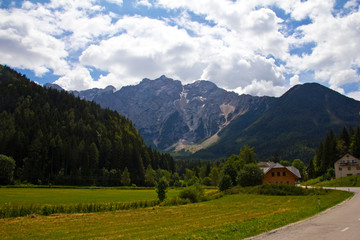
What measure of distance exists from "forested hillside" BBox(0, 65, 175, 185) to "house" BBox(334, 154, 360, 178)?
87.9 metres

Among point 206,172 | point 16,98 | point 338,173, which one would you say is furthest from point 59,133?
point 338,173

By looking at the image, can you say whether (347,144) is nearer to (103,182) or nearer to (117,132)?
(103,182)

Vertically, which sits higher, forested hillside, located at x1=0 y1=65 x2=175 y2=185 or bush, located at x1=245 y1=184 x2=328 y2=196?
forested hillside, located at x1=0 y1=65 x2=175 y2=185

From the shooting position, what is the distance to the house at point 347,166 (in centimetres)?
9651

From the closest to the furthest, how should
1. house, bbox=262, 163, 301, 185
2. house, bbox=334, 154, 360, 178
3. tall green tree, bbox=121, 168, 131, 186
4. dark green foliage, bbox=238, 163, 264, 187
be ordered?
dark green foliage, bbox=238, 163, 264, 187
house, bbox=262, 163, 301, 185
house, bbox=334, 154, 360, 178
tall green tree, bbox=121, 168, 131, 186

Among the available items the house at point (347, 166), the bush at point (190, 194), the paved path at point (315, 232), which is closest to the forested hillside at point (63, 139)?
the bush at point (190, 194)

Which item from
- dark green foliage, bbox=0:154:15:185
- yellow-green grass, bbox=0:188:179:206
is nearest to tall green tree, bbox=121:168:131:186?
dark green foliage, bbox=0:154:15:185

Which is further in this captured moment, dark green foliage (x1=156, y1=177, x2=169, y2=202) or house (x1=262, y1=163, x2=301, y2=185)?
house (x1=262, y1=163, x2=301, y2=185)

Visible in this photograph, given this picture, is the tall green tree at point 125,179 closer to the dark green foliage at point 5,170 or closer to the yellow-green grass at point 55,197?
the dark green foliage at point 5,170

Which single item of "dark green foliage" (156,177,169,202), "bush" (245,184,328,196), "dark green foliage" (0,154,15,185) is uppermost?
"dark green foliage" (0,154,15,185)

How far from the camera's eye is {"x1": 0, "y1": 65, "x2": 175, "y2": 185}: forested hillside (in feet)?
373

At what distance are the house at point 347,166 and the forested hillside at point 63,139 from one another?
87.9 meters

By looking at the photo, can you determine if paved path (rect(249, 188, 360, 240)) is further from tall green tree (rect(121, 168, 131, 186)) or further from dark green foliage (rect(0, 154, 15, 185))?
tall green tree (rect(121, 168, 131, 186))

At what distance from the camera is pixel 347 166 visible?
322ft
